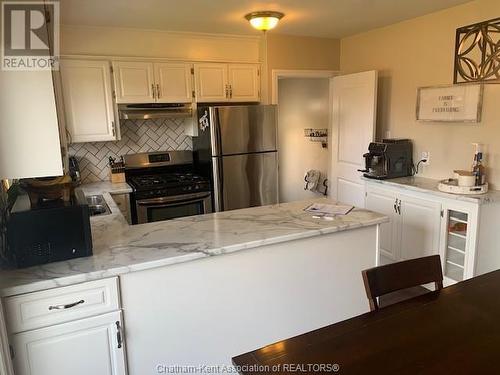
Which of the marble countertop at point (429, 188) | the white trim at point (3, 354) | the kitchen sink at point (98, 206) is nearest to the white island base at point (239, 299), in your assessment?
the white trim at point (3, 354)

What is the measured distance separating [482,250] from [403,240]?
0.65m

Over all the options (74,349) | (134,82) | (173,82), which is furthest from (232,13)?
(74,349)

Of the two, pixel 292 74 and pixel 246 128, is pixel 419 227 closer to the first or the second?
pixel 246 128

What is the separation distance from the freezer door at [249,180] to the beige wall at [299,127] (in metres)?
1.40

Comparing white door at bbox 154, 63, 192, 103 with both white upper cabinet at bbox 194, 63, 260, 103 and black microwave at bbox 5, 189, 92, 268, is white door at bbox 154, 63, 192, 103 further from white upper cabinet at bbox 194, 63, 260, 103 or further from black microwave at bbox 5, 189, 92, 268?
black microwave at bbox 5, 189, 92, 268

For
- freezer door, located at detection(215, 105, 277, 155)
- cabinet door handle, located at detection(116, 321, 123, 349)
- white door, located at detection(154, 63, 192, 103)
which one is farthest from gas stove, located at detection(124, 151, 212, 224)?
cabinet door handle, located at detection(116, 321, 123, 349)

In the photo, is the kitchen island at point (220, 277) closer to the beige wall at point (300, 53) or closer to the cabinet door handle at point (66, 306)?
the cabinet door handle at point (66, 306)

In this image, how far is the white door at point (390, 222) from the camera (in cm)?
336

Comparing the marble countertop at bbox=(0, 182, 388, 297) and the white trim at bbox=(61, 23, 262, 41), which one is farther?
the white trim at bbox=(61, 23, 262, 41)

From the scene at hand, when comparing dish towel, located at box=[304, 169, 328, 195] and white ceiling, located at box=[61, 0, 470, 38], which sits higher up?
white ceiling, located at box=[61, 0, 470, 38]

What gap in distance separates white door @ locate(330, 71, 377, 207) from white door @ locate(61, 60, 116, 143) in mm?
2453

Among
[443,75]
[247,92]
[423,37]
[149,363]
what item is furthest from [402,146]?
[149,363]

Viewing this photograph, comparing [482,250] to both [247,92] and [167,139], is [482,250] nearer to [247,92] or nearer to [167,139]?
[247,92]

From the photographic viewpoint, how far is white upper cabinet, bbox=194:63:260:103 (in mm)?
3891
